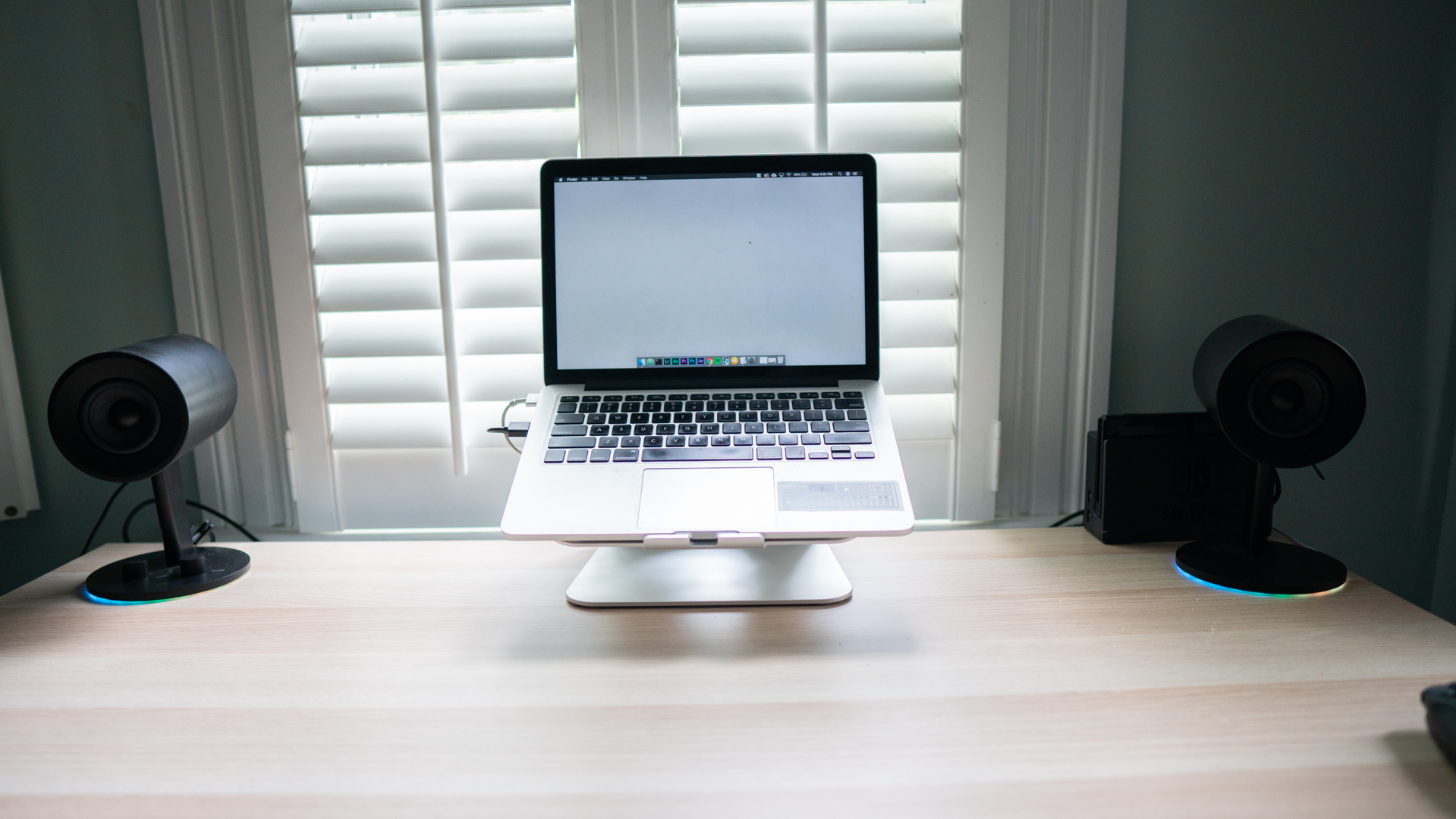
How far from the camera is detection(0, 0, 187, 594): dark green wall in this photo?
1078 mm

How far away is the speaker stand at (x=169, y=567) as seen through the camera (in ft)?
2.97

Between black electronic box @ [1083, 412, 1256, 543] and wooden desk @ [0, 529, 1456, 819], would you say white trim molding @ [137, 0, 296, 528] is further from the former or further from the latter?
black electronic box @ [1083, 412, 1256, 543]

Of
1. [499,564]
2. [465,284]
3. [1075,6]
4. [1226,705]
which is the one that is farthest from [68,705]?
[1075,6]

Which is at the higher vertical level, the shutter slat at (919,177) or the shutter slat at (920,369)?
the shutter slat at (919,177)

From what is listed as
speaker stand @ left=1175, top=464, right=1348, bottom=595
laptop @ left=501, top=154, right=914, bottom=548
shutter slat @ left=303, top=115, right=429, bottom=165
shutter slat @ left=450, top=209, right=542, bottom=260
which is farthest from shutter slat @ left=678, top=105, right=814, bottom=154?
speaker stand @ left=1175, top=464, right=1348, bottom=595

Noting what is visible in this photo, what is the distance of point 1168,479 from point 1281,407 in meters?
0.15

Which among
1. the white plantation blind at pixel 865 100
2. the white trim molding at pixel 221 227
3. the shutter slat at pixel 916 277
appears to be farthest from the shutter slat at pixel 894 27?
the white trim molding at pixel 221 227

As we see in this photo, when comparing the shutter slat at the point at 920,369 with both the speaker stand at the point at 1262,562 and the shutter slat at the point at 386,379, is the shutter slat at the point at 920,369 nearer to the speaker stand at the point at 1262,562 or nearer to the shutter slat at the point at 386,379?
the speaker stand at the point at 1262,562

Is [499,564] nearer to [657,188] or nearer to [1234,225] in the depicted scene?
[657,188]

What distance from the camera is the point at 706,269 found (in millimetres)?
979

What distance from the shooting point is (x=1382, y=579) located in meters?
1.17

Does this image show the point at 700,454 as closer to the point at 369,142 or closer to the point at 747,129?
the point at 747,129

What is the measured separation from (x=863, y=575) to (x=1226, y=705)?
36 centimetres

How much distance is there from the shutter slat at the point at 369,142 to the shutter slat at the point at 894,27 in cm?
52
